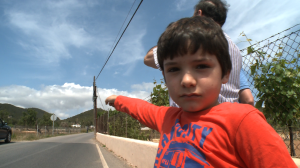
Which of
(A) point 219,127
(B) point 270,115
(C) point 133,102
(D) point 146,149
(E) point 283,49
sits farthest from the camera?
(D) point 146,149

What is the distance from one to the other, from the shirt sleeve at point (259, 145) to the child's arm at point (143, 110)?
620mm

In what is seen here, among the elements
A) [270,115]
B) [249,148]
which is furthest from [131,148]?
[249,148]

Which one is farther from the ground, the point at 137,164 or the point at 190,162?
the point at 190,162

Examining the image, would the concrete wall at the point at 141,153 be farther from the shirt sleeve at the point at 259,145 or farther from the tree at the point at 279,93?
the shirt sleeve at the point at 259,145

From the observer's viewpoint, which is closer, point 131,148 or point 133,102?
point 133,102

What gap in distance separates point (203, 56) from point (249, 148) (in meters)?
0.44

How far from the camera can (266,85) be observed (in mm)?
3225

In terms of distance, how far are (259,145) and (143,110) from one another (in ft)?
2.86

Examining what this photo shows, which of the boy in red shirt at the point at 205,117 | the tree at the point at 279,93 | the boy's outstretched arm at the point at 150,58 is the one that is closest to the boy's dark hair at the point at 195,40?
the boy in red shirt at the point at 205,117

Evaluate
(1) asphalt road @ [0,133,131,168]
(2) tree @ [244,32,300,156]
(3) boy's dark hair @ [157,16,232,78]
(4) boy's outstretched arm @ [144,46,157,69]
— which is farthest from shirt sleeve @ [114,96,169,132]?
(1) asphalt road @ [0,133,131,168]

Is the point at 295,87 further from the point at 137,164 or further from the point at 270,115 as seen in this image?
the point at 137,164

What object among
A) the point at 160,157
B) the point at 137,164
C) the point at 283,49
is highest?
the point at 283,49

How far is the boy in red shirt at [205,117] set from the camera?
0.78 m

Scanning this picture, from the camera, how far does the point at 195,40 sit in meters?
1.01
